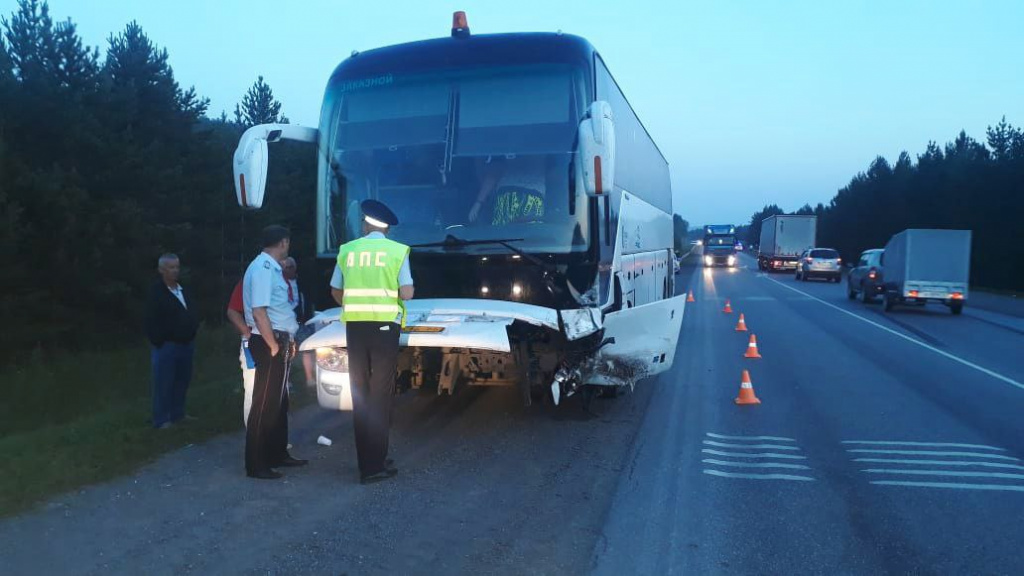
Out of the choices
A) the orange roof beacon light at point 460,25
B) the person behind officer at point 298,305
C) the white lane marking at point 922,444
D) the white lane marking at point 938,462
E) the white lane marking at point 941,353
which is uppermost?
the orange roof beacon light at point 460,25

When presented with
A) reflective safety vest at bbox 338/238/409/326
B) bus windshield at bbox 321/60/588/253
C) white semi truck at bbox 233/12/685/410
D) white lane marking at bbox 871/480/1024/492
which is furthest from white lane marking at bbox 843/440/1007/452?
reflective safety vest at bbox 338/238/409/326

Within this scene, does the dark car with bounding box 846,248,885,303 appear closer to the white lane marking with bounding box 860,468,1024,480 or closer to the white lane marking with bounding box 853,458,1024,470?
the white lane marking with bounding box 853,458,1024,470

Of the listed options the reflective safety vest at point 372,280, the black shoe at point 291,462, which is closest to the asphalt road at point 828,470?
the reflective safety vest at point 372,280

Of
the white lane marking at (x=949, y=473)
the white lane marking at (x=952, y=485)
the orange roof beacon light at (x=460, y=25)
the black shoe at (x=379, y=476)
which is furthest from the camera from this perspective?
the orange roof beacon light at (x=460, y=25)

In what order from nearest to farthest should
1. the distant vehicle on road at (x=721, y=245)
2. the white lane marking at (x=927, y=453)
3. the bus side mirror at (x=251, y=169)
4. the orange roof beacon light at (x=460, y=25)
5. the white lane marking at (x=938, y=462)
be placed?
the white lane marking at (x=938, y=462), the bus side mirror at (x=251, y=169), the white lane marking at (x=927, y=453), the orange roof beacon light at (x=460, y=25), the distant vehicle on road at (x=721, y=245)

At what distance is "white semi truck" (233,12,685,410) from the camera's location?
678 centimetres

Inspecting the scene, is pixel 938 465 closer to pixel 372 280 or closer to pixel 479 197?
pixel 479 197

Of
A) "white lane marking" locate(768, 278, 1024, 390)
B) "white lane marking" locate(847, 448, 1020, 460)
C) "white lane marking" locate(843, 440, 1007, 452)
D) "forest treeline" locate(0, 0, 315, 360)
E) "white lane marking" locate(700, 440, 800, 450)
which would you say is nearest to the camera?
"white lane marking" locate(847, 448, 1020, 460)

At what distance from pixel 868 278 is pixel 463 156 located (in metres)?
21.9

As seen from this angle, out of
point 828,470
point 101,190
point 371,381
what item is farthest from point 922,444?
point 101,190

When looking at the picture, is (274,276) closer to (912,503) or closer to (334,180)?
(334,180)

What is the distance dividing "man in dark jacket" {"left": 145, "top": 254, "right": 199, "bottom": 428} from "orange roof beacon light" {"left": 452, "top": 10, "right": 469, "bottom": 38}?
3399 mm

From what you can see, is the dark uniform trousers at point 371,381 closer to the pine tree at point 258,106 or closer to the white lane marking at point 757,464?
the white lane marking at point 757,464

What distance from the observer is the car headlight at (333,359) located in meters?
6.68
